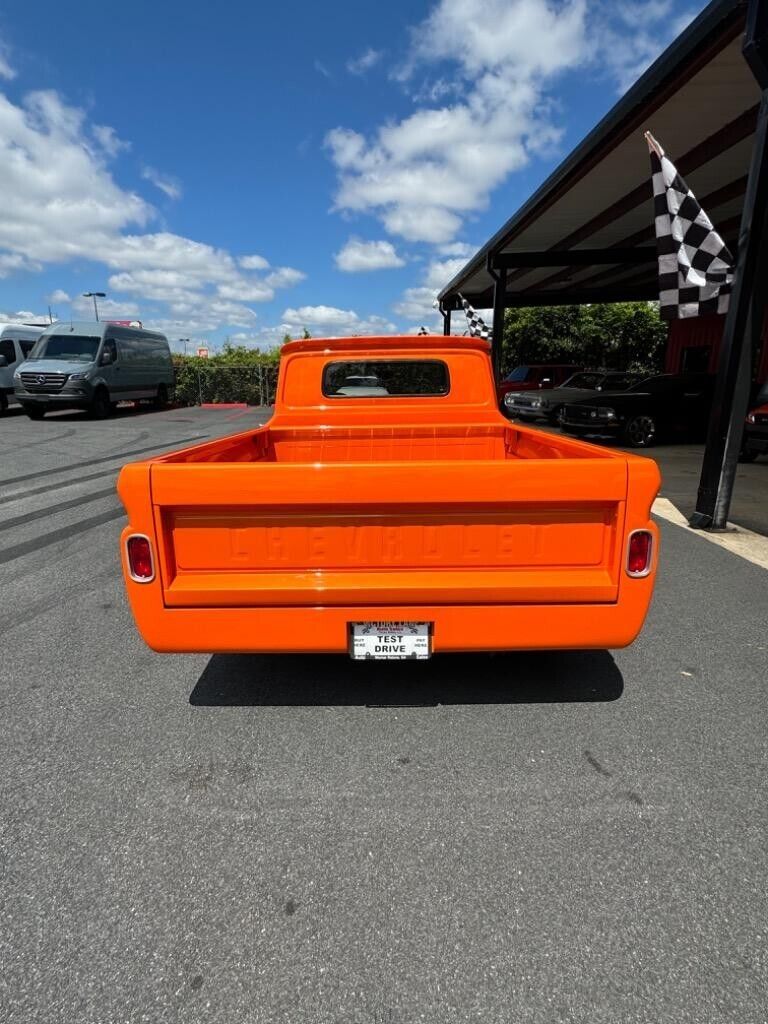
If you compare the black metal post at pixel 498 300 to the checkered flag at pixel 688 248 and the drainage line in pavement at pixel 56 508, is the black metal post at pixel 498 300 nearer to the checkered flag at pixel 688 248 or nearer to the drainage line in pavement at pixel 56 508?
the checkered flag at pixel 688 248

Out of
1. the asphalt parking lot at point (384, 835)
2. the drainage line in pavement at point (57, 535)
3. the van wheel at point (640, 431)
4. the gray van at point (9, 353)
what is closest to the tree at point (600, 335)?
the van wheel at point (640, 431)

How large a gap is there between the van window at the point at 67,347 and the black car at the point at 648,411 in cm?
1358

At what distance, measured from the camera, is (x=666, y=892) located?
1.74 meters

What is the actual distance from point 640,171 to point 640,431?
465cm

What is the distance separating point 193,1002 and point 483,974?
2.44 ft

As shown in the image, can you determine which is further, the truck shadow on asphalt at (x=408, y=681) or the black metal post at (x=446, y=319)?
the black metal post at (x=446, y=319)

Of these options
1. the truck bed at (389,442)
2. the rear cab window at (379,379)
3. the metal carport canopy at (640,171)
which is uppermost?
the metal carport canopy at (640,171)

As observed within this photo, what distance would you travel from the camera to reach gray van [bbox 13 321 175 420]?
1595 centimetres

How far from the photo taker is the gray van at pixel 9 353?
1753 centimetres

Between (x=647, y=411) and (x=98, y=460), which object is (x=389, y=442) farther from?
(x=647, y=411)

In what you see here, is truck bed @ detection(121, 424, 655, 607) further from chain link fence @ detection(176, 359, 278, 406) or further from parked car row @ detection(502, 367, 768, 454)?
chain link fence @ detection(176, 359, 278, 406)

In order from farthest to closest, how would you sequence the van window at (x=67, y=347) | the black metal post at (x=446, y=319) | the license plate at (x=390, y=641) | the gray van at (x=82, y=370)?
the black metal post at (x=446, y=319) → the van window at (x=67, y=347) → the gray van at (x=82, y=370) → the license plate at (x=390, y=641)

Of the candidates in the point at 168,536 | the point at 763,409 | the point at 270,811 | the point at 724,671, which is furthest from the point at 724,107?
the point at 270,811

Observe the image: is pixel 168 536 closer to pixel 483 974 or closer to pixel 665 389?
pixel 483 974
